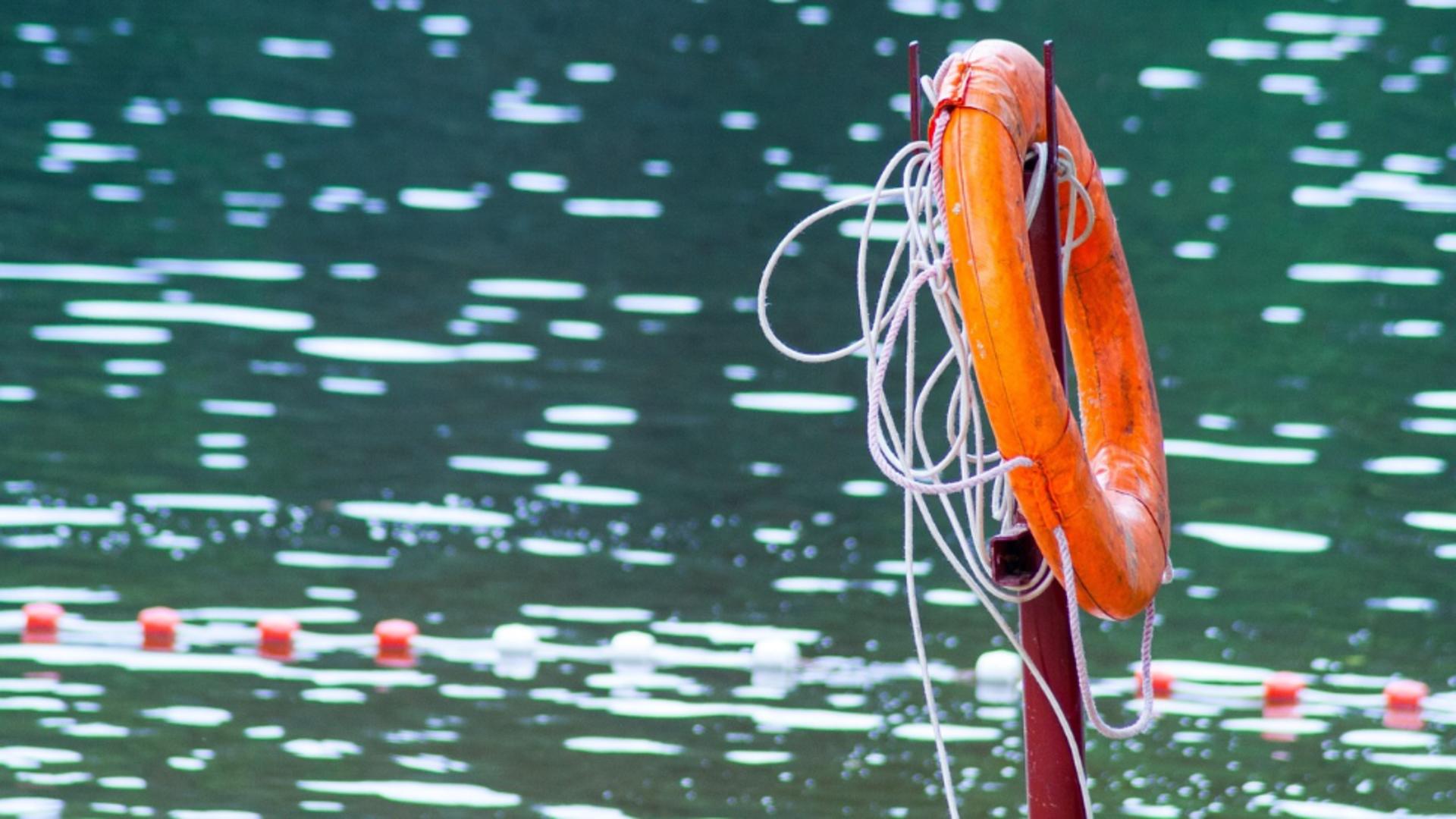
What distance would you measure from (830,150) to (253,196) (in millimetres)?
4331

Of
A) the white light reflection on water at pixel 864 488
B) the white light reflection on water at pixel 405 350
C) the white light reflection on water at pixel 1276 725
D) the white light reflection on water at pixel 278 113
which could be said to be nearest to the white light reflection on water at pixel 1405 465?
the white light reflection on water at pixel 864 488

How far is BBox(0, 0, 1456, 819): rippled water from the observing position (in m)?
6.30

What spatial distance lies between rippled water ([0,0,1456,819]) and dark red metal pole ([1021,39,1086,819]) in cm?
188

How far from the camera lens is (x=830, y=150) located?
15164mm

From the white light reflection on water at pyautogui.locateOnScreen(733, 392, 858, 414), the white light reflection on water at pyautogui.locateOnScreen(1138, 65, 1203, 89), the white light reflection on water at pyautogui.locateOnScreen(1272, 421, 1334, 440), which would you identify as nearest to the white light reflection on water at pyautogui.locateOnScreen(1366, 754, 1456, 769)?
the white light reflection on water at pyautogui.locateOnScreen(1272, 421, 1334, 440)

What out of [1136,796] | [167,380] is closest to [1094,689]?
[1136,796]

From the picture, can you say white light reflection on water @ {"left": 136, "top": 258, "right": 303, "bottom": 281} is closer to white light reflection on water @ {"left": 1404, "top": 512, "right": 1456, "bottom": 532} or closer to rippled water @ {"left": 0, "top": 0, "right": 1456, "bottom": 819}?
rippled water @ {"left": 0, "top": 0, "right": 1456, "bottom": 819}

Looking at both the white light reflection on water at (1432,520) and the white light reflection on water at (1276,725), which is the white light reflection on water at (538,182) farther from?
the white light reflection on water at (1276,725)

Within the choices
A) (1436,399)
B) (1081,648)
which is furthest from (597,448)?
(1081,648)

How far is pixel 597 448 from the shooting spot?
9055mm

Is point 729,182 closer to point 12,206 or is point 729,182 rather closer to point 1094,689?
point 12,206

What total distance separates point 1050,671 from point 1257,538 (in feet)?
15.2

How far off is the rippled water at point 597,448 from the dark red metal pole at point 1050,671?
1883 millimetres

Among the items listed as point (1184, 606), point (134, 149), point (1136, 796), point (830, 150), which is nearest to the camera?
point (1136, 796)
